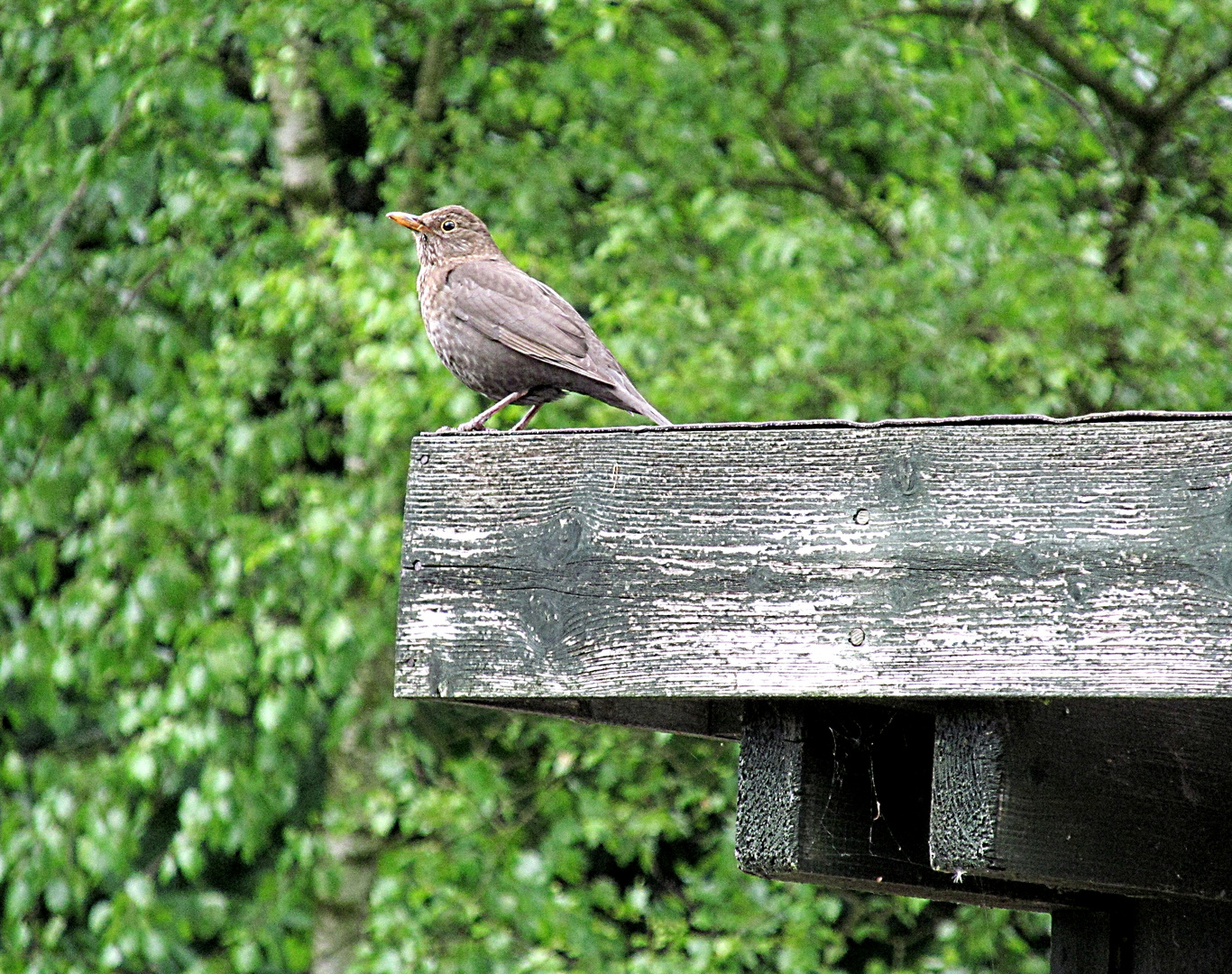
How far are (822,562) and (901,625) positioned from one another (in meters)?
0.08

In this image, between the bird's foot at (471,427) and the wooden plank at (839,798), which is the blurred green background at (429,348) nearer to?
the bird's foot at (471,427)

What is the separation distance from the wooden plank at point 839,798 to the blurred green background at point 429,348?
3383mm

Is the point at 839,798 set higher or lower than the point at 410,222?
higher

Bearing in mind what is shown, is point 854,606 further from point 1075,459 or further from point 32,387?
point 32,387

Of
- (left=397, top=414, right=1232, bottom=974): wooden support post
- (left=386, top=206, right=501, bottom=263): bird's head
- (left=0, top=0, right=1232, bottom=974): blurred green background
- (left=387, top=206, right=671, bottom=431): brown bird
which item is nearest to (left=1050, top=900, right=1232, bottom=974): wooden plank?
(left=397, top=414, right=1232, bottom=974): wooden support post

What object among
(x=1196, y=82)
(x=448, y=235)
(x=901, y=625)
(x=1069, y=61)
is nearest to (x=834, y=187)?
(x=1069, y=61)

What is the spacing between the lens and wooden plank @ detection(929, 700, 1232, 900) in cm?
141

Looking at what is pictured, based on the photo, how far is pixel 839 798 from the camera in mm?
1566

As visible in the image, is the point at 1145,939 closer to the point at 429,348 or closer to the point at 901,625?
the point at 901,625

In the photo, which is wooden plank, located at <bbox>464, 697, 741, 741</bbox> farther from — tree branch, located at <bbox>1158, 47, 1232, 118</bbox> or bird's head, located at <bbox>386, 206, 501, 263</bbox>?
tree branch, located at <bbox>1158, 47, 1232, 118</bbox>

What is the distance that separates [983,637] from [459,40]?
18.8 feet

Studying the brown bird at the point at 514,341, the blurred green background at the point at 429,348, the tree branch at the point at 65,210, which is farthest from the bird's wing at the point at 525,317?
the tree branch at the point at 65,210

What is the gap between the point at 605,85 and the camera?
6.34m

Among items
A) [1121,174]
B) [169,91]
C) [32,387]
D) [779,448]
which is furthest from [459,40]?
[779,448]
